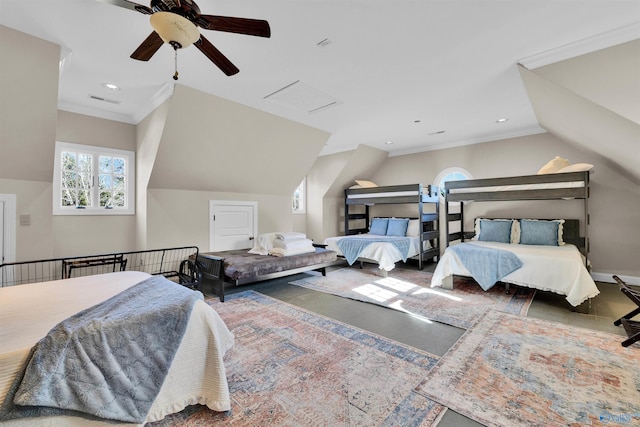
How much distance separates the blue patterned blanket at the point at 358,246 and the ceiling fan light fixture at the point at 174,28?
14.0ft

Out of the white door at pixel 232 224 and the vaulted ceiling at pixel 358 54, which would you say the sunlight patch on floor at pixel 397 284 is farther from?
the vaulted ceiling at pixel 358 54

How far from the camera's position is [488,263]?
12.2 ft

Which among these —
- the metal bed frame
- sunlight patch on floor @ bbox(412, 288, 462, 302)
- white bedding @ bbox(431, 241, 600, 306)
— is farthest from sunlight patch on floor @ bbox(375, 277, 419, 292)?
the metal bed frame

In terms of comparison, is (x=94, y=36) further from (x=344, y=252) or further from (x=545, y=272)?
(x=545, y=272)

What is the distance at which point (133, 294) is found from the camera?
1.87 meters

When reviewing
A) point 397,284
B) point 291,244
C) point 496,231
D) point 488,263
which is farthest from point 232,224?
point 496,231

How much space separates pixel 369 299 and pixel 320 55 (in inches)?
117

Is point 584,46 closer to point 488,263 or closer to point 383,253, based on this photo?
point 488,263

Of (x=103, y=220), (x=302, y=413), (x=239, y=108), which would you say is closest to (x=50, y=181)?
(x=103, y=220)

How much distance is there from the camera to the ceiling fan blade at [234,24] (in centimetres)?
158

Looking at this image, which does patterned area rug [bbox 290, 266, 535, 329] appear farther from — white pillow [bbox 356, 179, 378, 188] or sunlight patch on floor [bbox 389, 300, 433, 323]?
white pillow [bbox 356, 179, 378, 188]

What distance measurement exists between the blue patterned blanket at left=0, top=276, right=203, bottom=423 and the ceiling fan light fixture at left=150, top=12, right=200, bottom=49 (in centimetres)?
160

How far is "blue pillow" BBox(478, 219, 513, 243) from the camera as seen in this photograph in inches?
182

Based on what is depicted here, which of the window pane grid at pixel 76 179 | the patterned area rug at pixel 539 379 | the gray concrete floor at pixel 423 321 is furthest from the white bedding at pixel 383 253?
the window pane grid at pixel 76 179
